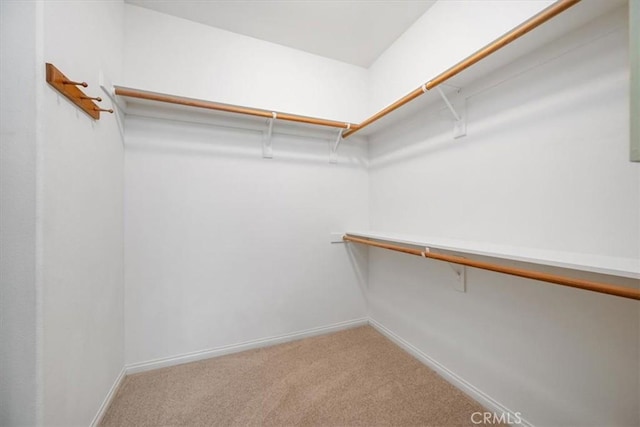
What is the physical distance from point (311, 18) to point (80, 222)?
1.87 metres

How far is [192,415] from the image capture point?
1.28 m

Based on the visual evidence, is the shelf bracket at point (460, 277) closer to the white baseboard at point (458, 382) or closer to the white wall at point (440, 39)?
the white baseboard at point (458, 382)

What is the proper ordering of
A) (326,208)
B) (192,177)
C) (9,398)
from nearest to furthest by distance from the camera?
(9,398), (192,177), (326,208)

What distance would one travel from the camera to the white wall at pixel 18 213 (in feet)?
2.57

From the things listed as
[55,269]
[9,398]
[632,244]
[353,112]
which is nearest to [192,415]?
[9,398]

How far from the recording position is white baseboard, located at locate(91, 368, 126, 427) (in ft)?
3.96

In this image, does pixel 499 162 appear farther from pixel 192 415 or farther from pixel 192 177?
pixel 192 415

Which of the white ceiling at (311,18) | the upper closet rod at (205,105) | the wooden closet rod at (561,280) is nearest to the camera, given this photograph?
the wooden closet rod at (561,280)

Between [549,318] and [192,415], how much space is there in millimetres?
1861

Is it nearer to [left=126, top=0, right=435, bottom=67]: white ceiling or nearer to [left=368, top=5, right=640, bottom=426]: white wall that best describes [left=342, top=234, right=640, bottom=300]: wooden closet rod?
[left=368, top=5, right=640, bottom=426]: white wall

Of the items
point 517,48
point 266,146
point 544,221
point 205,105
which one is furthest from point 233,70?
point 544,221

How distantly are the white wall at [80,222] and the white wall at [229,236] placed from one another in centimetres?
16

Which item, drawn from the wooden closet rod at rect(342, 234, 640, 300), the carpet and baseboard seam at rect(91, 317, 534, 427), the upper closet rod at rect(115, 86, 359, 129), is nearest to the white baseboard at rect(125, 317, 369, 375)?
the carpet and baseboard seam at rect(91, 317, 534, 427)

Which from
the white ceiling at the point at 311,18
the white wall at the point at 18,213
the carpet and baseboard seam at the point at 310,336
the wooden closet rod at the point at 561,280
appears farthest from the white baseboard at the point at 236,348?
the white ceiling at the point at 311,18
